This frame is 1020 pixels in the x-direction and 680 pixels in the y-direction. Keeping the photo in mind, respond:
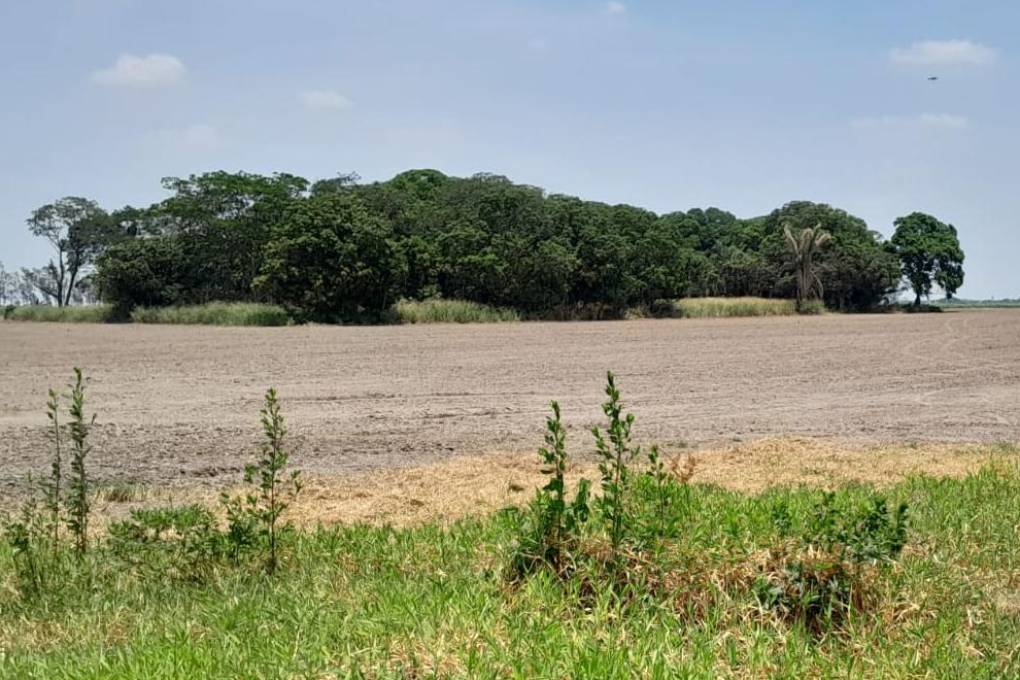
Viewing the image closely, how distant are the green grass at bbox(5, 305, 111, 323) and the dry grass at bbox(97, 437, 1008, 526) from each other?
63.8m

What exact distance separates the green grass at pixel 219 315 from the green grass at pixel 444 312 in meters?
7.17

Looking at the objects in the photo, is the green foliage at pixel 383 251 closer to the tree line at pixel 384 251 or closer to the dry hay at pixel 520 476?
the tree line at pixel 384 251

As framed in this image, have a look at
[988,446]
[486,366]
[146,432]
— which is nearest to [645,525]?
[988,446]

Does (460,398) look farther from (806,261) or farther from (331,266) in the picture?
(806,261)

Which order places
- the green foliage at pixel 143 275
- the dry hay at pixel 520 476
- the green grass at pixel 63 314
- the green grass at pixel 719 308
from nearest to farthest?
the dry hay at pixel 520 476, the green foliage at pixel 143 275, the green grass at pixel 63 314, the green grass at pixel 719 308

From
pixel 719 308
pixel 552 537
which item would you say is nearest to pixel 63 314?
pixel 719 308

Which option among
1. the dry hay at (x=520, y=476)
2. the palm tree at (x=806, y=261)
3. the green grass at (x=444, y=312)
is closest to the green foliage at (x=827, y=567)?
the dry hay at (x=520, y=476)

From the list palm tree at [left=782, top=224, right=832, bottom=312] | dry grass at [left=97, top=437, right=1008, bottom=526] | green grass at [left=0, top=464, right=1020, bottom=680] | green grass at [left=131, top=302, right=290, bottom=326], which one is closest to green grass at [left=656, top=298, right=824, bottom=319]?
palm tree at [left=782, top=224, right=832, bottom=312]

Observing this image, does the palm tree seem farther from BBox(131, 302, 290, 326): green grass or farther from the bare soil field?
the bare soil field

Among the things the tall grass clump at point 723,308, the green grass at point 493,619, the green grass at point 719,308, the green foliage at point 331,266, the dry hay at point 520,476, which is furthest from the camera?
the tall grass clump at point 723,308

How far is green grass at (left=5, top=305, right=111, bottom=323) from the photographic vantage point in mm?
67188

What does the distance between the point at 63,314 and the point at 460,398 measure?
64.6 meters

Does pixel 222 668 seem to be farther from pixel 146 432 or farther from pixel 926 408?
pixel 926 408

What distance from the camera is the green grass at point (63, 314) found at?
6719 centimetres
